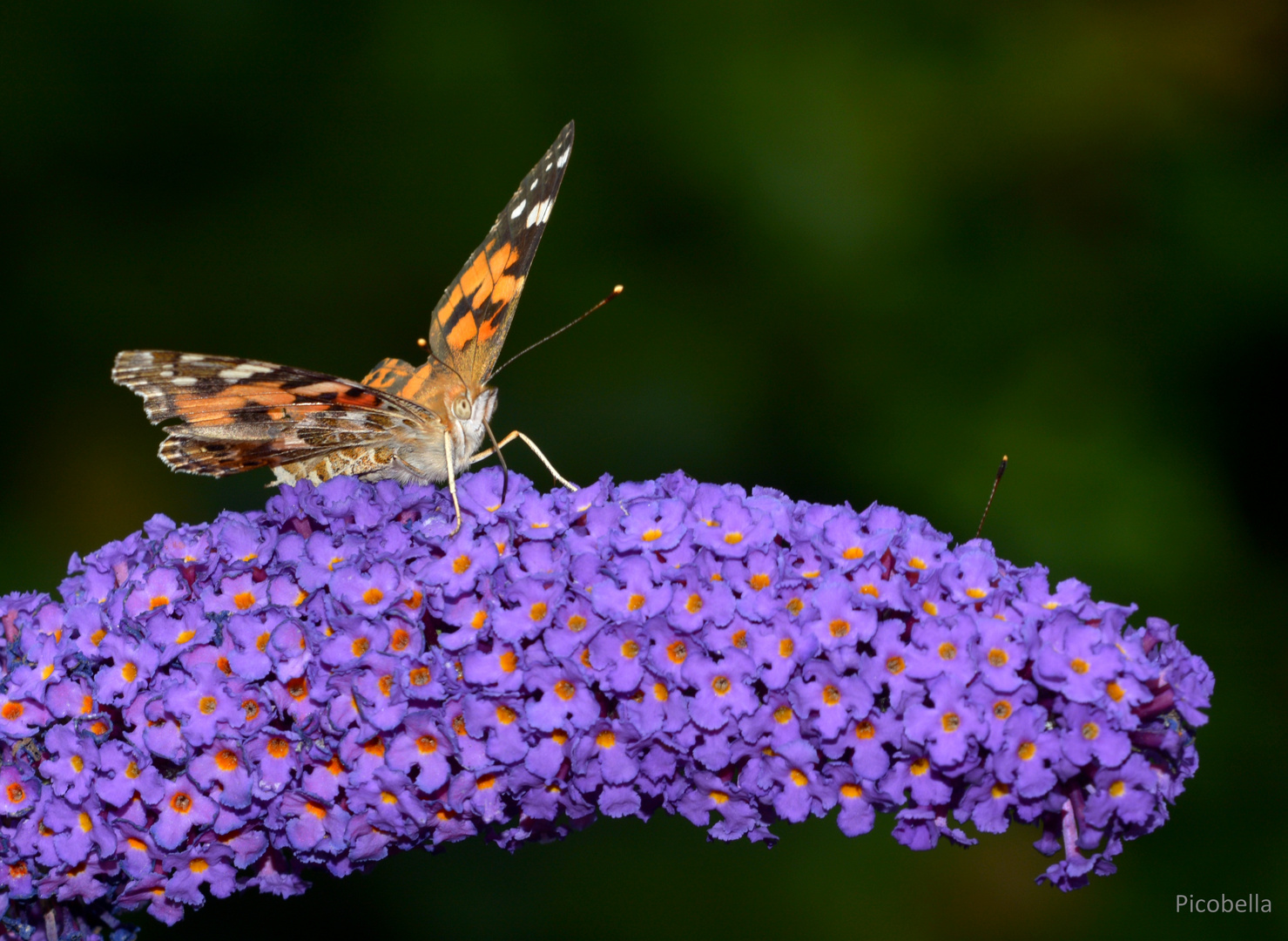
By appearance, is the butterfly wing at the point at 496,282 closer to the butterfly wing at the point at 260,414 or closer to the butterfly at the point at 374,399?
the butterfly at the point at 374,399

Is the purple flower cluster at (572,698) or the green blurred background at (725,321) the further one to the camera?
the green blurred background at (725,321)

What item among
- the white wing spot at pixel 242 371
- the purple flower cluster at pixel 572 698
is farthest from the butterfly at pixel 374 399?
the purple flower cluster at pixel 572 698

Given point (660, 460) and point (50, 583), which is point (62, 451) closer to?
point (50, 583)

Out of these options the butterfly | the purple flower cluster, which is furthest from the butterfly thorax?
the purple flower cluster

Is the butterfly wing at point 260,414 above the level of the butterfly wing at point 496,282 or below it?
below

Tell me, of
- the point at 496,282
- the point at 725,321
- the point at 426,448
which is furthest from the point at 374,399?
the point at 725,321

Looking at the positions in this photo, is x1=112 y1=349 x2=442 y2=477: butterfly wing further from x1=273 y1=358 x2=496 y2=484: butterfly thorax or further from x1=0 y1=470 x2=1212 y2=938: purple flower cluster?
x1=0 y1=470 x2=1212 y2=938: purple flower cluster
